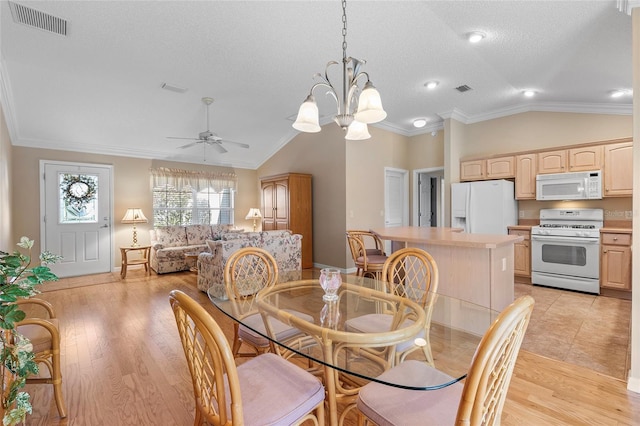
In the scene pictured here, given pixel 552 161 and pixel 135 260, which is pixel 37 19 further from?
pixel 552 161

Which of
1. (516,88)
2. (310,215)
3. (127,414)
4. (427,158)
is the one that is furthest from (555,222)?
(127,414)

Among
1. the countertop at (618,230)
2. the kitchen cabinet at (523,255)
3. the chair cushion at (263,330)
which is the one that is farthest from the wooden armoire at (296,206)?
the countertop at (618,230)

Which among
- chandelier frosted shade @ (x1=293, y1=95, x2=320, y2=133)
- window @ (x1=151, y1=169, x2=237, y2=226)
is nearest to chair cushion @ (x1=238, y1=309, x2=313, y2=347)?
chandelier frosted shade @ (x1=293, y1=95, x2=320, y2=133)

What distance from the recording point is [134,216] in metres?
5.89

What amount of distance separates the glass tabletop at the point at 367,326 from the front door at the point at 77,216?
5334 millimetres

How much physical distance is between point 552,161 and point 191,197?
6.92 metres

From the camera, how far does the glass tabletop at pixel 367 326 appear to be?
1288 mm

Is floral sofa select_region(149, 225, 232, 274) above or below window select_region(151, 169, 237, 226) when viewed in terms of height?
below

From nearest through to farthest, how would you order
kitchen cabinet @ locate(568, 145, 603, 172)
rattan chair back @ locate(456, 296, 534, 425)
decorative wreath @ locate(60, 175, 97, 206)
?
rattan chair back @ locate(456, 296, 534, 425) → kitchen cabinet @ locate(568, 145, 603, 172) → decorative wreath @ locate(60, 175, 97, 206)

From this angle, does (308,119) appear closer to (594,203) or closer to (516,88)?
(516,88)

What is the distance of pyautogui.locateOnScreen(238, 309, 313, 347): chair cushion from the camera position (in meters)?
1.76

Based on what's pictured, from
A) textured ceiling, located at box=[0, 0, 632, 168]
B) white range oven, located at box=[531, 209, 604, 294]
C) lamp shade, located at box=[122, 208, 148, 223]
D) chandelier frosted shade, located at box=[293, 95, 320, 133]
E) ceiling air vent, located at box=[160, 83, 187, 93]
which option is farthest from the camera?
lamp shade, located at box=[122, 208, 148, 223]

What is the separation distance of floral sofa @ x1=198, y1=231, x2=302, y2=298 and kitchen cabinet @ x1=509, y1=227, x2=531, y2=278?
132 inches

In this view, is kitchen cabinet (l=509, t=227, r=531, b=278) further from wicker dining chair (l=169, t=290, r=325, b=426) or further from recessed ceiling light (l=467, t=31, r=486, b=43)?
wicker dining chair (l=169, t=290, r=325, b=426)
